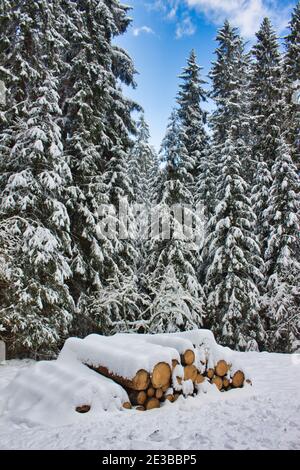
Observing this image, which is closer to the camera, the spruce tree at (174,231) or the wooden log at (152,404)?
the wooden log at (152,404)

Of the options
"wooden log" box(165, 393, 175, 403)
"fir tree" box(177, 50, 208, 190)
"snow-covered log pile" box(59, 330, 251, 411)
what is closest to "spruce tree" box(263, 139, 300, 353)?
"fir tree" box(177, 50, 208, 190)

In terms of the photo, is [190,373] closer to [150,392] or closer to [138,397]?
[150,392]

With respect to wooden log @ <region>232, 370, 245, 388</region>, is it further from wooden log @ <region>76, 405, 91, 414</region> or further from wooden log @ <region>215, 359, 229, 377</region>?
wooden log @ <region>76, 405, 91, 414</region>

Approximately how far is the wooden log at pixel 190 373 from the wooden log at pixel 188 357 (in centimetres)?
8

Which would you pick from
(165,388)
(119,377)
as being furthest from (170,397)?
(119,377)

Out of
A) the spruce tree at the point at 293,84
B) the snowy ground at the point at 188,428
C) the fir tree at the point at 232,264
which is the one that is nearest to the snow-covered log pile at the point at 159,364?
the snowy ground at the point at 188,428

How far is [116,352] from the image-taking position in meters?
5.86

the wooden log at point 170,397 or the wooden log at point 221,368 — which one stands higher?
the wooden log at point 221,368

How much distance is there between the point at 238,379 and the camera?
21.5 ft

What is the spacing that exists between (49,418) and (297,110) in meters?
19.0

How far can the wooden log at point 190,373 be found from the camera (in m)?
5.90

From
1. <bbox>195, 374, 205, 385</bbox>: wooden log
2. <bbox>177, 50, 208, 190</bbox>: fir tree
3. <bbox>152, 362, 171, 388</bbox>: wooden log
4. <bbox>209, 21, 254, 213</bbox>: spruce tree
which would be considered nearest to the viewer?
<bbox>152, 362, 171, 388</bbox>: wooden log

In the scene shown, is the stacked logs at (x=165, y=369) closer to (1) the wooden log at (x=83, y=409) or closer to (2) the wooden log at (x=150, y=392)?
(2) the wooden log at (x=150, y=392)

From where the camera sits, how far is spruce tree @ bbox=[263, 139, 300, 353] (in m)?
15.2
